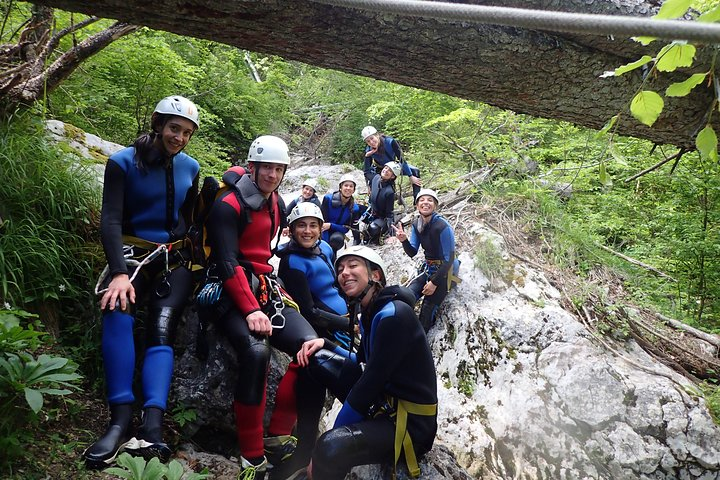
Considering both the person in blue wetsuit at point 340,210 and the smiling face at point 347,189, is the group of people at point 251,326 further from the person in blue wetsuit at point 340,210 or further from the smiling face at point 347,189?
the smiling face at point 347,189

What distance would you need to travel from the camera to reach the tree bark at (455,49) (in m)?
1.82

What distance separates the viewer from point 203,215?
4016 mm

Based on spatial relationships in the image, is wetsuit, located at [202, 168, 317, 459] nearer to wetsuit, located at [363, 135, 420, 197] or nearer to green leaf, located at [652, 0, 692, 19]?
green leaf, located at [652, 0, 692, 19]

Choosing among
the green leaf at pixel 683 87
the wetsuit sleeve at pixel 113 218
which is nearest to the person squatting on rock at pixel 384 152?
the wetsuit sleeve at pixel 113 218

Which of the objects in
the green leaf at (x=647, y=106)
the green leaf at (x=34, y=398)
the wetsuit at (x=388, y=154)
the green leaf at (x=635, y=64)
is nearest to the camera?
the green leaf at (x=635, y=64)

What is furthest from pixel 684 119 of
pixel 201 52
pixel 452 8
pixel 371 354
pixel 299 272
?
pixel 201 52

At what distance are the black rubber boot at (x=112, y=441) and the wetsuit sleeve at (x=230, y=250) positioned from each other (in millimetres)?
1076

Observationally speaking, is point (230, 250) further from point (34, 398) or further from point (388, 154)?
point (388, 154)

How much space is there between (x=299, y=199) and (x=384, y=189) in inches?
73.7

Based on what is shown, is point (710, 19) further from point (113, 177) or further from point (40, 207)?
point (40, 207)

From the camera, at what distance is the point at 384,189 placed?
9148mm

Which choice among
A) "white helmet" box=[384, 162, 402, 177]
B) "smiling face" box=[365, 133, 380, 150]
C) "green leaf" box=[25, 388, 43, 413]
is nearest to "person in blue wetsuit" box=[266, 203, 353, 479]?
"green leaf" box=[25, 388, 43, 413]

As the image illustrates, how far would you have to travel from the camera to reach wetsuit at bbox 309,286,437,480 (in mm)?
3055

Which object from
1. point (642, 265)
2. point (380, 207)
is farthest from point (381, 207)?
point (642, 265)
